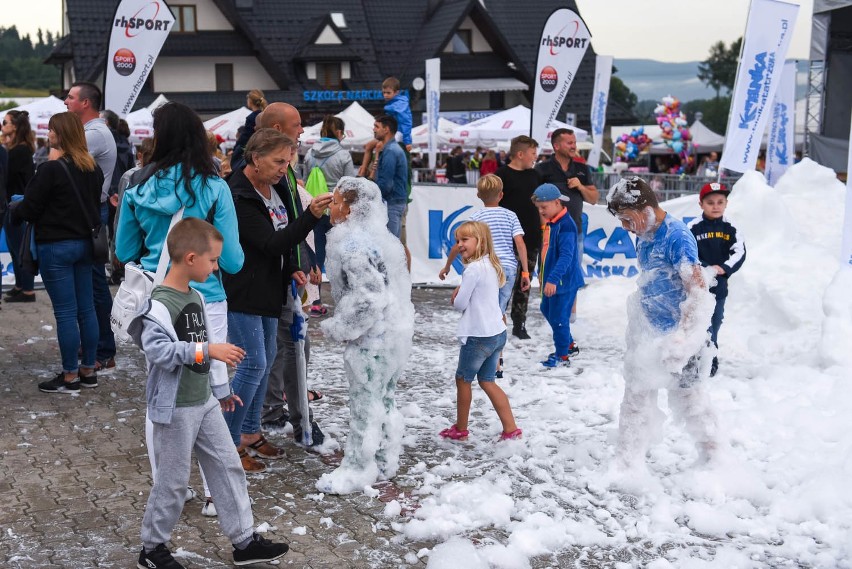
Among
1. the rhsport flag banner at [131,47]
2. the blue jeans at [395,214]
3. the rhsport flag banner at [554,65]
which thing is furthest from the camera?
the rhsport flag banner at [554,65]

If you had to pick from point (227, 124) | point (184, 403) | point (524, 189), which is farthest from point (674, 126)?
point (184, 403)

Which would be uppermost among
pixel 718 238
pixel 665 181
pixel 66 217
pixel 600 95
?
pixel 600 95

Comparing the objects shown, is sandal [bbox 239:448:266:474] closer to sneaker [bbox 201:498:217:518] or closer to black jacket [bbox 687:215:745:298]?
sneaker [bbox 201:498:217:518]

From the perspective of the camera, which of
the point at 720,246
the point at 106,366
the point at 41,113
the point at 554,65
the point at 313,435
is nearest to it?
the point at 313,435

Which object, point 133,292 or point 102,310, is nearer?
point 133,292

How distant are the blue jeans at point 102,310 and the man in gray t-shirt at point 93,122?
598 mm

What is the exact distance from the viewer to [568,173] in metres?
9.70

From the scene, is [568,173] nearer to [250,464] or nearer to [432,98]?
[250,464]

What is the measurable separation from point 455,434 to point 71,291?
3062 millimetres

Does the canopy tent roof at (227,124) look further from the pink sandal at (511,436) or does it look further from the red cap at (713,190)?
the pink sandal at (511,436)

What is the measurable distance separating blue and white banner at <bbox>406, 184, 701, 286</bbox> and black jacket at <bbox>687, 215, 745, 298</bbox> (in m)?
Answer: 4.61

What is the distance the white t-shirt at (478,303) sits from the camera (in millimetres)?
6283

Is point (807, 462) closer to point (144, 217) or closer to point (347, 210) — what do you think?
point (347, 210)

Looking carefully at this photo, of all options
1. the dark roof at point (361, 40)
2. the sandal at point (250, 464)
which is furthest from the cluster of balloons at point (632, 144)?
the sandal at point (250, 464)
